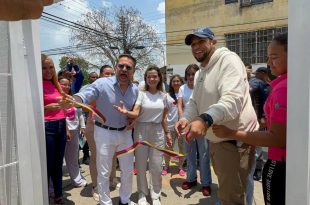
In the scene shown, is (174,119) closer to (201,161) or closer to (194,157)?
(194,157)

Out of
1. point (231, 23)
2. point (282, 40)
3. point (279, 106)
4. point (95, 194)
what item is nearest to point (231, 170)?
point (279, 106)

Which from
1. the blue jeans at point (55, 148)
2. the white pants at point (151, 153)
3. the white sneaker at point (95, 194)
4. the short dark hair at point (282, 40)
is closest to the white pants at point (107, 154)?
the white pants at point (151, 153)

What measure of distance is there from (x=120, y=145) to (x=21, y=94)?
1526mm

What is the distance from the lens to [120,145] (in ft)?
11.6

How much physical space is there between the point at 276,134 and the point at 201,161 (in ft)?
8.51

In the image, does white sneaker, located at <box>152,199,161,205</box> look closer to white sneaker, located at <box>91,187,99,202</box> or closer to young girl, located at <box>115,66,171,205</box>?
young girl, located at <box>115,66,171,205</box>

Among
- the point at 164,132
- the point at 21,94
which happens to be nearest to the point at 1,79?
the point at 21,94

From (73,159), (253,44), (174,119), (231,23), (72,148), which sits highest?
(231,23)

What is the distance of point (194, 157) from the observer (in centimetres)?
448

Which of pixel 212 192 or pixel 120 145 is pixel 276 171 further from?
pixel 212 192

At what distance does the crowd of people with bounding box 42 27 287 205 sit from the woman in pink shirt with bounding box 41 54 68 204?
11mm

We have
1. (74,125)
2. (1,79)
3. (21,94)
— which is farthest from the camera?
(74,125)

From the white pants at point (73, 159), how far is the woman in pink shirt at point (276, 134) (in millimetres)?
3227

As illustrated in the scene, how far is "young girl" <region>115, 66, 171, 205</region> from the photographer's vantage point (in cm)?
379
